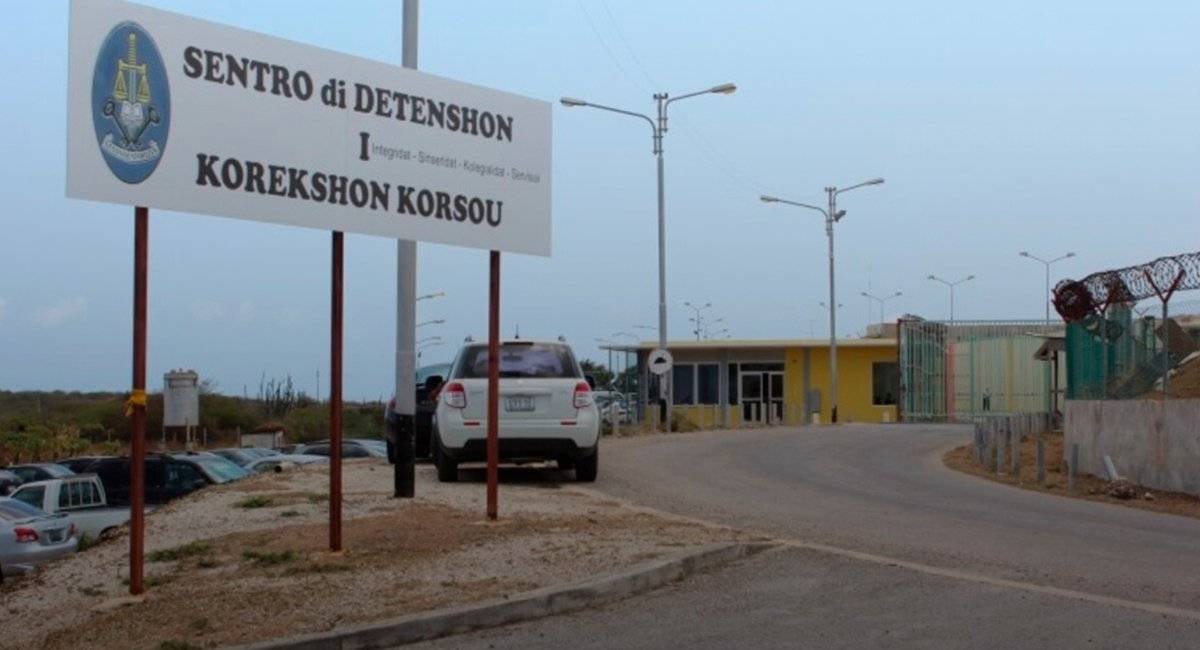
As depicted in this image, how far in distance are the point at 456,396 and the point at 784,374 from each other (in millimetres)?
45776

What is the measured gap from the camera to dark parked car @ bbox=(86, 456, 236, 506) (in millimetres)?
23025

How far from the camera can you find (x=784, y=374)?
200 feet

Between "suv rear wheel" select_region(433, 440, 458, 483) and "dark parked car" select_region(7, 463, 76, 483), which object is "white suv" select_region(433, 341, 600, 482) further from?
"dark parked car" select_region(7, 463, 76, 483)

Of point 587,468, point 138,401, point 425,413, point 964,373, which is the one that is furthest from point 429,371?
point 964,373

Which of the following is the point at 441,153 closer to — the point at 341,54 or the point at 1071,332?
the point at 341,54

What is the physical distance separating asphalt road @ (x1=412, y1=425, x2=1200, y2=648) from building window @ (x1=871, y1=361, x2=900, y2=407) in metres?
43.2

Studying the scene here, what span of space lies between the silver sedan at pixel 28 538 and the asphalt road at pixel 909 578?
22.2 feet

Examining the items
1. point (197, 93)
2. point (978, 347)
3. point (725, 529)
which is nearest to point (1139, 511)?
point (725, 529)

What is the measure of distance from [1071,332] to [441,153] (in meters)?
17.0

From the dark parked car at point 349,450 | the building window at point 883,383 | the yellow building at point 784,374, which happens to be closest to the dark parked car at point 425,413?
the dark parked car at point 349,450

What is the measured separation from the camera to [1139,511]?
53.8 ft

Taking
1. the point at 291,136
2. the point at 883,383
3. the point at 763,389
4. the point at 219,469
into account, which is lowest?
the point at 219,469

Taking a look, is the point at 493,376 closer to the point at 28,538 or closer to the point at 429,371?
the point at 28,538

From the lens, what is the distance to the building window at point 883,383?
61.1 m
